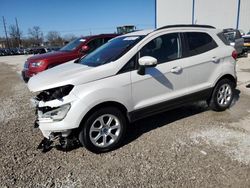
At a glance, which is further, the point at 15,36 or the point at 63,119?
the point at 15,36

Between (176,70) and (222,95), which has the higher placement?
(176,70)

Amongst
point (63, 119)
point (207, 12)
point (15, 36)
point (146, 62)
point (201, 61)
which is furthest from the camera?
point (15, 36)

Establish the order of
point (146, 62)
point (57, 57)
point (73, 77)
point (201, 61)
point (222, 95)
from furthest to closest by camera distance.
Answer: point (57, 57) < point (222, 95) < point (201, 61) < point (146, 62) < point (73, 77)

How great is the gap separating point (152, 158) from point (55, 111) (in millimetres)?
1551

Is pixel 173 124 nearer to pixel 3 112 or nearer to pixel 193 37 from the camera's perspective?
pixel 193 37

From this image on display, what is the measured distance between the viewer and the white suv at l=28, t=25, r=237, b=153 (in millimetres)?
3207

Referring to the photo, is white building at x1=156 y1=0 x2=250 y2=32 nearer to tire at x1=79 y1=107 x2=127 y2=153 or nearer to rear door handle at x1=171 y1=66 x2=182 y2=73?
rear door handle at x1=171 y1=66 x2=182 y2=73

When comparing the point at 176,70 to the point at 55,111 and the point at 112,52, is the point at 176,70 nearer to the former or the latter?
the point at 112,52

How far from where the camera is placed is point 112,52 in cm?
389

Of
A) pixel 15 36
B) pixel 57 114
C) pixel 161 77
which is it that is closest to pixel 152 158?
pixel 161 77

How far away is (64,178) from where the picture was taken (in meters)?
2.96

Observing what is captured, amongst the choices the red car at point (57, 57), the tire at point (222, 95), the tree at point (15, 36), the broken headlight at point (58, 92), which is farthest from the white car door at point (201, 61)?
the tree at point (15, 36)

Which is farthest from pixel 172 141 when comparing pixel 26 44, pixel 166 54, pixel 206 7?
pixel 26 44

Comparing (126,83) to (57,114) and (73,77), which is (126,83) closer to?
(73,77)
